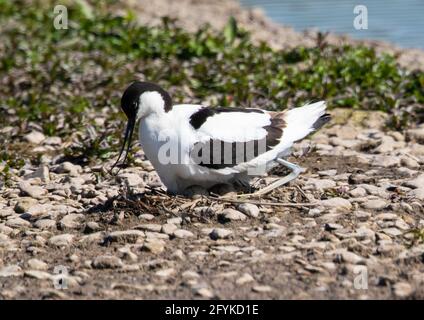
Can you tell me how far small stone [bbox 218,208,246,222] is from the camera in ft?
Result: 20.8

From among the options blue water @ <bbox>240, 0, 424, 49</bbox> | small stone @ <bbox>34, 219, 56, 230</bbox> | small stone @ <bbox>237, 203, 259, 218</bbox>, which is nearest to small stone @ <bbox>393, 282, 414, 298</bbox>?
small stone @ <bbox>237, 203, 259, 218</bbox>

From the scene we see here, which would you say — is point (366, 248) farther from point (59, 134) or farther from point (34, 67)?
point (34, 67)

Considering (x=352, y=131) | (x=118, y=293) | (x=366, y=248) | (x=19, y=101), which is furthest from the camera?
(x=19, y=101)

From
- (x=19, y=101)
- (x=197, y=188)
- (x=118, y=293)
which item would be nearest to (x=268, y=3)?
(x=19, y=101)

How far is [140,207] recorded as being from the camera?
6.51m

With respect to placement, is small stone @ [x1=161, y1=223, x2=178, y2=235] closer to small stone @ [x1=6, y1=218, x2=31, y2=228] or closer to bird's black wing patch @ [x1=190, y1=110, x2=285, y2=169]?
bird's black wing patch @ [x1=190, y1=110, x2=285, y2=169]

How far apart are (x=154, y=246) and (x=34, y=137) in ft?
10.7

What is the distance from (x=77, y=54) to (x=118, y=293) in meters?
6.19

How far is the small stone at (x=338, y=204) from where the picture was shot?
654 cm

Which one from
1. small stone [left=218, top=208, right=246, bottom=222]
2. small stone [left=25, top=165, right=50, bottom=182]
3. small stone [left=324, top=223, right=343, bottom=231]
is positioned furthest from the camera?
small stone [left=25, top=165, right=50, bottom=182]

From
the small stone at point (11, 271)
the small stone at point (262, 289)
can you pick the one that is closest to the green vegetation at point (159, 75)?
the small stone at point (11, 271)

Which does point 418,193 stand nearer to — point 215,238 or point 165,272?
point 215,238

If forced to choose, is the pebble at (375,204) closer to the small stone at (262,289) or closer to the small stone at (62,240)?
the small stone at (262,289)
